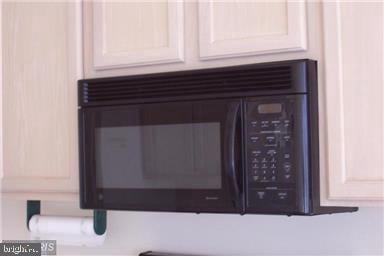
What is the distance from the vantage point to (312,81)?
1438mm

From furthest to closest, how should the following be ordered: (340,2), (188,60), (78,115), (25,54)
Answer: (25,54)
(78,115)
(188,60)
(340,2)

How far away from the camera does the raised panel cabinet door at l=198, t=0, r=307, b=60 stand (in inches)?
57.4

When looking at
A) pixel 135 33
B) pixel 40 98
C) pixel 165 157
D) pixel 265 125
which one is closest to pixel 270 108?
pixel 265 125

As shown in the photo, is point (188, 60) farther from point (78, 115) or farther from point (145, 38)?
point (78, 115)

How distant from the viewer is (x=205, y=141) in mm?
1521

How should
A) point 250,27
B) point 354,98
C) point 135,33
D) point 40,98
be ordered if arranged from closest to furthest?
point 354,98
point 250,27
point 135,33
point 40,98

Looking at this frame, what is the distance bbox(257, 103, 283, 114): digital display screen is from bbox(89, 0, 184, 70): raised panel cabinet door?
0.26 m

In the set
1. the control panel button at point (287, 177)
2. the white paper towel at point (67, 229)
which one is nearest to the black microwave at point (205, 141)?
the control panel button at point (287, 177)

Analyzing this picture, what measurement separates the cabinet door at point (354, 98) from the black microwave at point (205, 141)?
0.04m

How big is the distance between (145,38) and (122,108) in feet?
0.60

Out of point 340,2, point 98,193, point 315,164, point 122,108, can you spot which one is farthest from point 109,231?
point 340,2

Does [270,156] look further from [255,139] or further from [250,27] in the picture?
[250,27]

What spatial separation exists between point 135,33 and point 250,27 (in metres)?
0.31

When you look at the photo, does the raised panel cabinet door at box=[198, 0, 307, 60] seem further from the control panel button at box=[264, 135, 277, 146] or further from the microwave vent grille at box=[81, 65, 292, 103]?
the control panel button at box=[264, 135, 277, 146]
